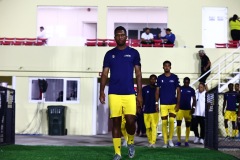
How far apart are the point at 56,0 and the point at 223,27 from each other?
813 centimetres

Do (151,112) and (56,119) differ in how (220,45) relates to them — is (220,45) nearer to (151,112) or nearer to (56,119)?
(56,119)

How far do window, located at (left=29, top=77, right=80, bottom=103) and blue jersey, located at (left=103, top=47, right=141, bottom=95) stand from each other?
51.0 ft

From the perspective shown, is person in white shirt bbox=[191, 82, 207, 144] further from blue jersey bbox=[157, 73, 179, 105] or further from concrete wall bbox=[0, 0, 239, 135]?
concrete wall bbox=[0, 0, 239, 135]

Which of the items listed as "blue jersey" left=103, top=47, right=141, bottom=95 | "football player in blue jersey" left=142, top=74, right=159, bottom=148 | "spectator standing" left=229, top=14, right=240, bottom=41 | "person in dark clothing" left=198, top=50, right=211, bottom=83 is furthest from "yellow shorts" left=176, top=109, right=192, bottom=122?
"spectator standing" left=229, top=14, right=240, bottom=41

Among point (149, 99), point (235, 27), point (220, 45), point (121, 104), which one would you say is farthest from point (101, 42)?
point (121, 104)

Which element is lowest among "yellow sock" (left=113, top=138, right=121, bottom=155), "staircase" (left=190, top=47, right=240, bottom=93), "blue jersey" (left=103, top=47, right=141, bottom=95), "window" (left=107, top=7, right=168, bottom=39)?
"yellow sock" (left=113, top=138, right=121, bottom=155)

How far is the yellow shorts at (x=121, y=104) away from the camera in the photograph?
1079cm

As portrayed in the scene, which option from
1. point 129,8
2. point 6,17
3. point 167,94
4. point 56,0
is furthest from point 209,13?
point 167,94

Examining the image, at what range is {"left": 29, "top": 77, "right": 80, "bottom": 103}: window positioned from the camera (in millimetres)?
26438

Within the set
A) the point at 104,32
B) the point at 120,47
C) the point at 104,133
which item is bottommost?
the point at 104,133

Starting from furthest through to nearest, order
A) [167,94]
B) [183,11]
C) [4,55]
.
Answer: [183,11] < [4,55] < [167,94]

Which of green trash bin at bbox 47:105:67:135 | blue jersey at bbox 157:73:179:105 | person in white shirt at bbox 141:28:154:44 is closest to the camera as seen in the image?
blue jersey at bbox 157:73:179:105

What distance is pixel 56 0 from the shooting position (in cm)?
2897

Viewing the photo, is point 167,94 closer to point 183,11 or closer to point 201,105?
point 201,105
